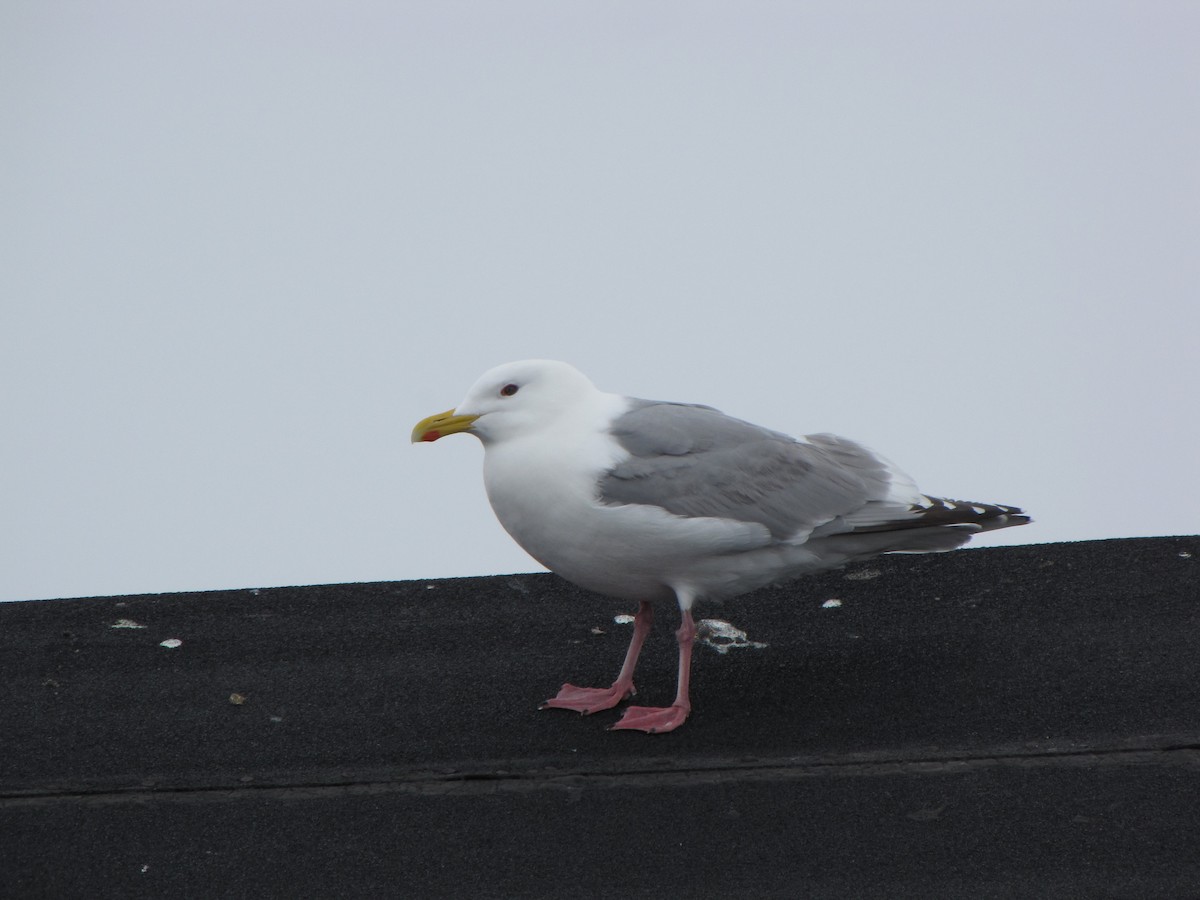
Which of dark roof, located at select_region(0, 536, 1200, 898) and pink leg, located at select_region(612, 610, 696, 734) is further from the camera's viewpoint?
pink leg, located at select_region(612, 610, 696, 734)

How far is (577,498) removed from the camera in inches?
123

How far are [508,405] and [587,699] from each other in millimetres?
747

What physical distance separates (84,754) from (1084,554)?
2878 millimetres

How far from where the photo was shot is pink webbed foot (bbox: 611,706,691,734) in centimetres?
311

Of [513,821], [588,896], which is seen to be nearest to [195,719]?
[513,821]

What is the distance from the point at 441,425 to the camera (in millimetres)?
3254

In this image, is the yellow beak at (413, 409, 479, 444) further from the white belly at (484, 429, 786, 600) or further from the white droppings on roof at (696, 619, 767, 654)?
the white droppings on roof at (696, 619, 767, 654)

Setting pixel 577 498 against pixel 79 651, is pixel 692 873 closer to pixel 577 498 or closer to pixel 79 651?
pixel 577 498

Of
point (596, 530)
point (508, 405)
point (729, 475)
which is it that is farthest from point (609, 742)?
point (508, 405)

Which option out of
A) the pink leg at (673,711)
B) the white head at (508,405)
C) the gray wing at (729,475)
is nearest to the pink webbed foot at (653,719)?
the pink leg at (673,711)

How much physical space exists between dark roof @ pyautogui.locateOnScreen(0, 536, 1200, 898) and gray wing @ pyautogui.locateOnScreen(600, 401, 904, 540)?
1.41 ft

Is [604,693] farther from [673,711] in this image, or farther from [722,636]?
[722,636]

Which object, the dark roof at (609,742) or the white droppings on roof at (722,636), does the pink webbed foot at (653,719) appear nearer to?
the dark roof at (609,742)

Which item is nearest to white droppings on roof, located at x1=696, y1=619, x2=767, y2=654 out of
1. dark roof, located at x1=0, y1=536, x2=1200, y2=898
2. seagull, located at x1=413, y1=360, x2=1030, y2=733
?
dark roof, located at x1=0, y1=536, x2=1200, y2=898
